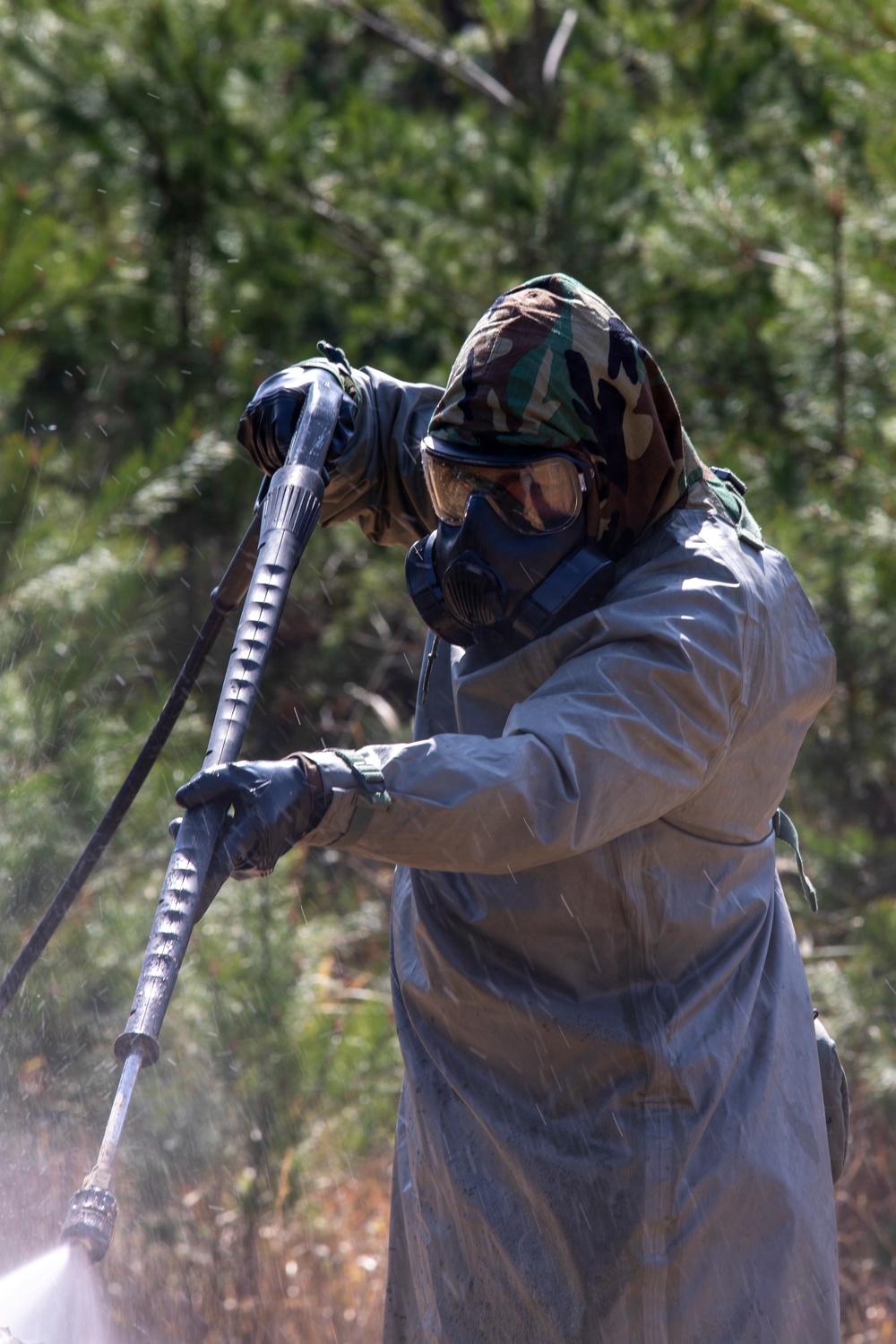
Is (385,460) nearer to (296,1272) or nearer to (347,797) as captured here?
(347,797)

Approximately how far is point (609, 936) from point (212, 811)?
53 cm

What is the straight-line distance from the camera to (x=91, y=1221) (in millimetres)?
1127

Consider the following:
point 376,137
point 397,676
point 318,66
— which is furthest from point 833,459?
point 318,66

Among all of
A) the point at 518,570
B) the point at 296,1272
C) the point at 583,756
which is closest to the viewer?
the point at 583,756

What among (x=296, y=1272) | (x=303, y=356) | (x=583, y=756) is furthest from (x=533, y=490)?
(x=303, y=356)

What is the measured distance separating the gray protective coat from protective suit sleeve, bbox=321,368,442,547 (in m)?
0.48

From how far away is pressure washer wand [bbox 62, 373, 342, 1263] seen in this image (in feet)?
3.72

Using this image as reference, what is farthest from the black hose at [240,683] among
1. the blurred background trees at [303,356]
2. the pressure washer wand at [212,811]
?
the blurred background trees at [303,356]

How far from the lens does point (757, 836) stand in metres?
1.59

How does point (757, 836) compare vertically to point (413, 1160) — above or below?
above

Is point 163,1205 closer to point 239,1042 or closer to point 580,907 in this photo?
point 239,1042

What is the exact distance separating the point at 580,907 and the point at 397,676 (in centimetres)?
507

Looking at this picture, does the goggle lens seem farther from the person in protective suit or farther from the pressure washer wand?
the pressure washer wand

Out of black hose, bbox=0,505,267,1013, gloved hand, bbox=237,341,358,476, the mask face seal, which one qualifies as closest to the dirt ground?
black hose, bbox=0,505,267,1013
